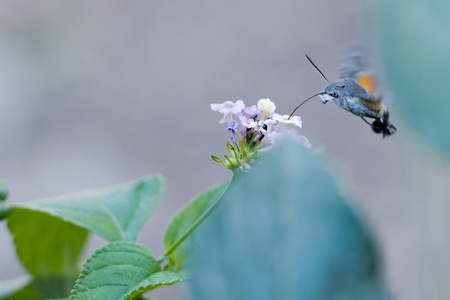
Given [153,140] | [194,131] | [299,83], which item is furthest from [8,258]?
[299,83]

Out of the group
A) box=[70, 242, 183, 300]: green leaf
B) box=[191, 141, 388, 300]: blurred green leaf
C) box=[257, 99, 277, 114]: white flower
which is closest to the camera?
box=[191, 141, 388, 300]: blurred green leaf

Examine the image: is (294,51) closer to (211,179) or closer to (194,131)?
(194,131)

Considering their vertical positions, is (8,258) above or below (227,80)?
below

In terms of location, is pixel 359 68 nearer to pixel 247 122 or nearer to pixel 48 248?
pixel 247 122

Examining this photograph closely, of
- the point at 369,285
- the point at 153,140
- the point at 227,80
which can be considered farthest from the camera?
the point at 227,80

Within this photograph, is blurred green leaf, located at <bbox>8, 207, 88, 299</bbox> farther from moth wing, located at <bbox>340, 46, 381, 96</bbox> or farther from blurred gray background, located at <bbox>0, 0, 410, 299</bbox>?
blurred gray background, located at <bbox>0, 0, 410, 299</bbox>

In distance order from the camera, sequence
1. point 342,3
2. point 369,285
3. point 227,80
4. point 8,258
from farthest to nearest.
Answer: point 342,3 → point 227,80 → point 8,258 → point 369,285

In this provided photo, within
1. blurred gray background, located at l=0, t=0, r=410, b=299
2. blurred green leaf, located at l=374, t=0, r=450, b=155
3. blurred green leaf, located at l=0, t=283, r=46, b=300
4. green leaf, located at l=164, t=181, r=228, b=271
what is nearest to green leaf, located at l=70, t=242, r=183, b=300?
green leaf, located at l=164, t=181, r=228, b=271

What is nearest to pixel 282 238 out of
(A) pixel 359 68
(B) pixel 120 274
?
(B) pixel 120 274
